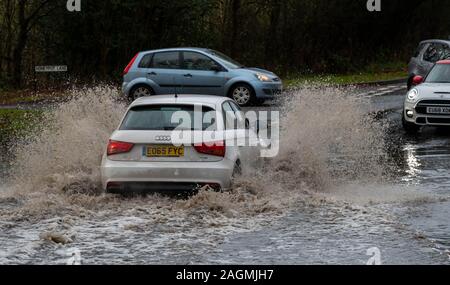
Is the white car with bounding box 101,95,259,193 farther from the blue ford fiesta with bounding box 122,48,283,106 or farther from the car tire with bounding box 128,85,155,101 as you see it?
the car tire with bounding box 128,85,155,101

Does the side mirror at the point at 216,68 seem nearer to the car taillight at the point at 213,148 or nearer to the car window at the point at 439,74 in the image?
the car window at the point at 439,74

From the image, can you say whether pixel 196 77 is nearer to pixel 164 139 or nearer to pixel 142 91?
pixel 142 91

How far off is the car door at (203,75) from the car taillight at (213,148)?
1252 cm

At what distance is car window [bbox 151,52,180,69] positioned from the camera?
23.3 metres

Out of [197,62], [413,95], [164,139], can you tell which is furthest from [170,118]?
[197,62]

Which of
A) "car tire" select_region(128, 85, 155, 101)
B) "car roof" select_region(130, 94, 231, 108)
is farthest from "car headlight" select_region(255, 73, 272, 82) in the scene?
"car roof" select_region(130, 94, 231, 108)

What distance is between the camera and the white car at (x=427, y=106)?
1756cm

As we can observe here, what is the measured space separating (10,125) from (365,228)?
42.1 ft

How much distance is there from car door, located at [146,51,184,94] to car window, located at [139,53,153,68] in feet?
0.28

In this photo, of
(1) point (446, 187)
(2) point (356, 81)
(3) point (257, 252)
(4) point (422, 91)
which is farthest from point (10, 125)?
(2) point (356, 81)

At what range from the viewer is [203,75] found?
898 inches

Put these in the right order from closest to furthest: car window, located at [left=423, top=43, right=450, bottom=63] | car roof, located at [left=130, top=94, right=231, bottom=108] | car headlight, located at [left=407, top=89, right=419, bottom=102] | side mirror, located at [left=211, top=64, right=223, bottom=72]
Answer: car roof, located at [left=130, top=94, right=231, bottom=108], car headlight, located at [left=407, top=89, right=419, bottom=102], side mirror, located at [left=211, top=64, right=223, bottom=72], car window, located at [left=423, top=43, right=450, bottom=63]

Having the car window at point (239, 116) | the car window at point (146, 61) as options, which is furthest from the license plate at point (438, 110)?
the car window at point (146, 61)
